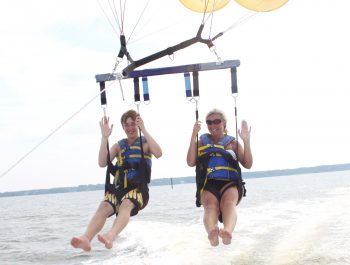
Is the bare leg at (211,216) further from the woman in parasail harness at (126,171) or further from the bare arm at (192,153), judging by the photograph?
the woman in parasail harness at (126,171)

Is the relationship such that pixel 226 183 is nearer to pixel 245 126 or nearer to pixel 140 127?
pixel 245 126

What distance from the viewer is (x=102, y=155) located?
247 inches

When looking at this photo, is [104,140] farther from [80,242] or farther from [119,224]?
[80,242]

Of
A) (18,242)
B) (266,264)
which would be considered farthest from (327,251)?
(18,242)

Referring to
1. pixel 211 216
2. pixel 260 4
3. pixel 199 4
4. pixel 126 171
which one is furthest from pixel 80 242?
pixel 260 4

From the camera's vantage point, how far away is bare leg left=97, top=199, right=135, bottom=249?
17.6ft

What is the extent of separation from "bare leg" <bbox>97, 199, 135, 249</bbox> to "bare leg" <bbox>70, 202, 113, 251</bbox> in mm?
139

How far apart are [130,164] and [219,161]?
112 cm

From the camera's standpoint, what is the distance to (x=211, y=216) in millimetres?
5910

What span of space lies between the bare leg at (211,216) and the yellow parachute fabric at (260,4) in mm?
2635

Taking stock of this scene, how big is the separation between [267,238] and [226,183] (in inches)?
466

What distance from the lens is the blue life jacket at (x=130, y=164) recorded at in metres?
6.31

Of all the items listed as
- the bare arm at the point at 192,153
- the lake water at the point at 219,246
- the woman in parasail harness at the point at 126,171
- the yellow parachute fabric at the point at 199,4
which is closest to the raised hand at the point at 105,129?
the woman in parasail harness at the point at 126,171

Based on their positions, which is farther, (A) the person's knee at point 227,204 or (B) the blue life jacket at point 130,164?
(B) the blue life jacket at point 130,164
